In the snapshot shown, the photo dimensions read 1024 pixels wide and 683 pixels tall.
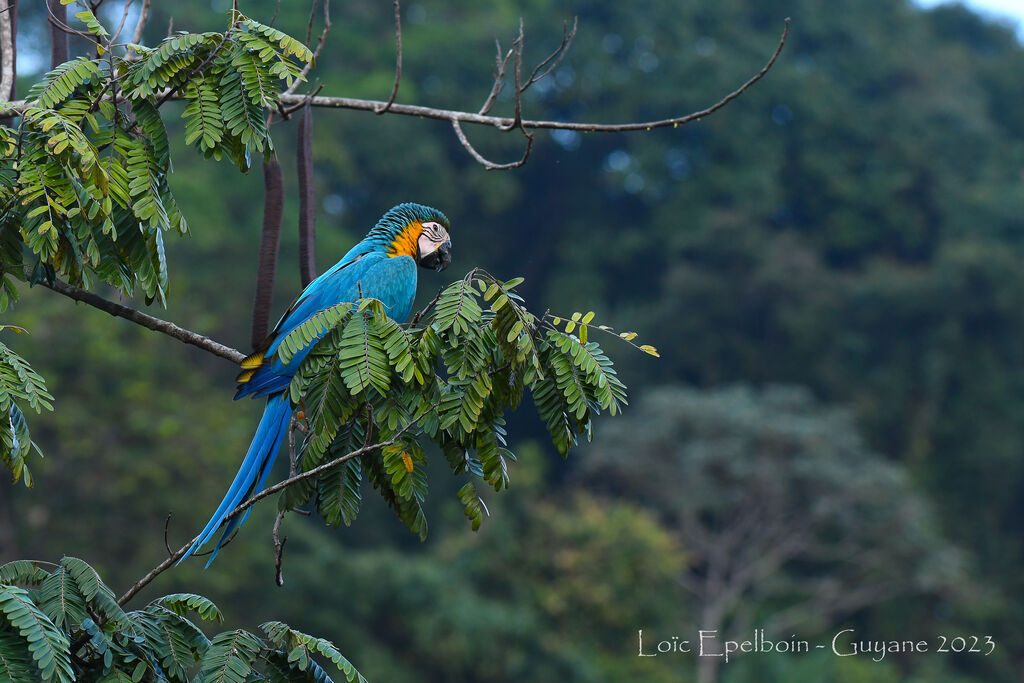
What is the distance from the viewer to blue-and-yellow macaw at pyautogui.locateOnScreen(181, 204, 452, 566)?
7.85 ft

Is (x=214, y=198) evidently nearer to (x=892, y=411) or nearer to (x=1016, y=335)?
(x=892, y=411)

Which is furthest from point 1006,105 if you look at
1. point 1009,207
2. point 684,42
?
point 684,42

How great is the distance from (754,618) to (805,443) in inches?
92.0

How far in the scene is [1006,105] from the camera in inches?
837

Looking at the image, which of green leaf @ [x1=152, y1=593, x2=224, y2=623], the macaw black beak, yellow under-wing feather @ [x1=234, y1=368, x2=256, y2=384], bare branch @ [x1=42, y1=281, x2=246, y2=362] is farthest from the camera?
the macaw black beak

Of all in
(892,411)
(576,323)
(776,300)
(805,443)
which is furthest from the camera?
(776,300)

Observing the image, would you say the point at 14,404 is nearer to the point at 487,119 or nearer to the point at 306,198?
the point at 306,198

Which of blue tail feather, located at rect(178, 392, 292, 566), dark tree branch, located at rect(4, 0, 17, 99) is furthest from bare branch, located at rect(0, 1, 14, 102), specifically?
blue tail feather, located at rect(178, 392, 292, 566)

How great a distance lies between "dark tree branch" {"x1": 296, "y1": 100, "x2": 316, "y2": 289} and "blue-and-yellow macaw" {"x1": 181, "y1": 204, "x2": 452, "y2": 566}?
0.15ft

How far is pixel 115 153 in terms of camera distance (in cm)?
208

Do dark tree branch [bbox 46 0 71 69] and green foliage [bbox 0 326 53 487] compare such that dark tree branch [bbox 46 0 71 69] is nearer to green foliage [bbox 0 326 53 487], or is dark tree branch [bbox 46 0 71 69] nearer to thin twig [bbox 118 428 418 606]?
green foliage [bbox 0 326 53 487]

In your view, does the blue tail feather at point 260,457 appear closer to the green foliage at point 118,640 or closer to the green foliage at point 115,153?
the green foliage at point 118,640

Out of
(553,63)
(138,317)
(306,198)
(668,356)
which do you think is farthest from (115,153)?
(668,356)

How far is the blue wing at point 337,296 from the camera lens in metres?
2.45
